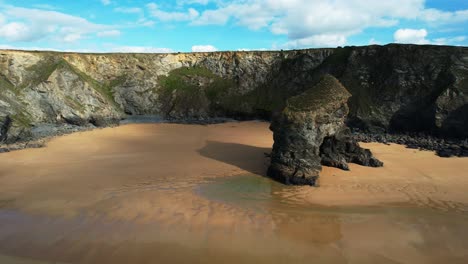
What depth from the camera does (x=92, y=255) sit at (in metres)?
9.38

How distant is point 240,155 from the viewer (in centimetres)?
2069

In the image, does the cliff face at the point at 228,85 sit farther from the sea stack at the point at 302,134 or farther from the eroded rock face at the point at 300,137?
the eroded rock face at the point at 300,137

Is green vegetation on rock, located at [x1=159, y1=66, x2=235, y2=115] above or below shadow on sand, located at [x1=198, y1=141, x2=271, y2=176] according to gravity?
above

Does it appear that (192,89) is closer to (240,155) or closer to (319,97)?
(240,155)

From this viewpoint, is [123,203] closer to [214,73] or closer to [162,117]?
[162,117]

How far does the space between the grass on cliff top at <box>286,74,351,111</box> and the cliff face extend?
13.2 m

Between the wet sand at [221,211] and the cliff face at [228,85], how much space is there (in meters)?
8.48

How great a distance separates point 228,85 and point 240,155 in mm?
19089

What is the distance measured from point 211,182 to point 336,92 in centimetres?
724

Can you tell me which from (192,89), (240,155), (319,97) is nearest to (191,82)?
(192,89)

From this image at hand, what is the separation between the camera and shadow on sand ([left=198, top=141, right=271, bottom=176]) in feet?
59.8

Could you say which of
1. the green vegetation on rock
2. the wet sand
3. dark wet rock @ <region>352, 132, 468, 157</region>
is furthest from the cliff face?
the wet sand

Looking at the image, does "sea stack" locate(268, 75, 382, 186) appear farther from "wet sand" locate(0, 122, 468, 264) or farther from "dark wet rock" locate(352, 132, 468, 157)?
"dark wet rock" locate(352, 132, 468, 157)

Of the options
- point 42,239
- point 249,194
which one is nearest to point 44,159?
point 42,239
